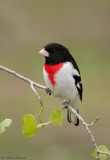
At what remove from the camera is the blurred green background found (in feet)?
38.6

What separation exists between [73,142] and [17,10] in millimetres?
7830

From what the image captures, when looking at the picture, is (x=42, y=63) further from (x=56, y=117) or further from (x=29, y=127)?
(x=29, y=127)

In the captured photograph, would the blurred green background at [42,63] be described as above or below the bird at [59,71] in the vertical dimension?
below

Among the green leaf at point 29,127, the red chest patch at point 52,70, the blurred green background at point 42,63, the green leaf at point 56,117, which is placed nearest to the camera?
the green leaf at point 29,127

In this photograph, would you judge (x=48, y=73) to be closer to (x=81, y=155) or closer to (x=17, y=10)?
(x=81, y=155)

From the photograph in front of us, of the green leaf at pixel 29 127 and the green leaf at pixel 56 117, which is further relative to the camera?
the green leaf at pixel 56 117

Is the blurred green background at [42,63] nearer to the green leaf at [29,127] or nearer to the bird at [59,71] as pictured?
the bird at [59,71]

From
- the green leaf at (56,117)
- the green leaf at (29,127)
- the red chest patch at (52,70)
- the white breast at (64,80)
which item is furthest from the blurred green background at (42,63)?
the green leaf at (29,127)

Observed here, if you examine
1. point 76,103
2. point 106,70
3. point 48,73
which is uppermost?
point 48,73

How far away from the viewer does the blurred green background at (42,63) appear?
11.8 metres

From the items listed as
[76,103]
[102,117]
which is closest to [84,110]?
[102,117]

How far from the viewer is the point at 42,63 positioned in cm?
1559

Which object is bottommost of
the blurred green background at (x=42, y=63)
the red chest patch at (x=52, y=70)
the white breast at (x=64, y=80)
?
the blurred green background at (x=42, y=63)

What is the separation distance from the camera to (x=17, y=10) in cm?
1956
